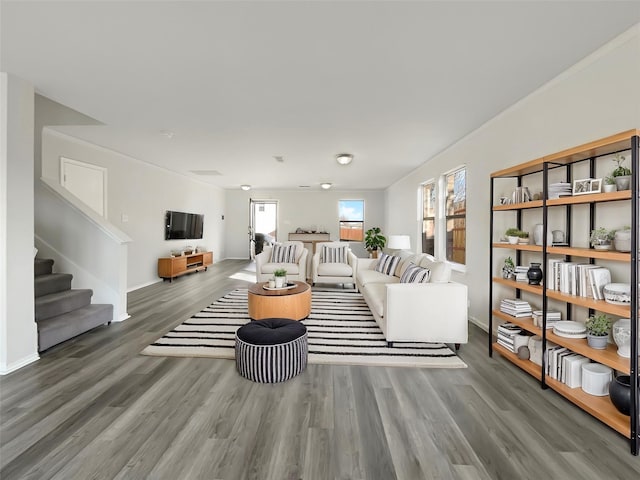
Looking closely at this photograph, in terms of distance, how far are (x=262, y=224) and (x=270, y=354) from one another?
8.72 metres

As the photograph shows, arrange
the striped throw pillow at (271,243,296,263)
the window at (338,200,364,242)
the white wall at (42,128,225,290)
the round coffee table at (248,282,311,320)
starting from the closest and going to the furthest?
the round coffee table at (248,282,311,320) → the white wall at (42,128,225,290) → the striped throw pillow at (271,243,296,263) → the window at (338,200,364,242)

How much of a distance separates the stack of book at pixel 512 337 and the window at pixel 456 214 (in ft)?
5.84

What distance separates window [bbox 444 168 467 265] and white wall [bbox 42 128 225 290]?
216 inches

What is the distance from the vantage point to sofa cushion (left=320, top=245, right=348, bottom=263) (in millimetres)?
6582

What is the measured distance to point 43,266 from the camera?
12.8ft

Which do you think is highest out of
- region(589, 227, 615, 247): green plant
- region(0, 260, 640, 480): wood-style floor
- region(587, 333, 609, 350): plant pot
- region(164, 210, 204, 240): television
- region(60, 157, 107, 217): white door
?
region(60, 157, 107, 217): white door

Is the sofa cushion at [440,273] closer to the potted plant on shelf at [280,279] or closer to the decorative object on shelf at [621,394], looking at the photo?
Answer: the decorative object on shelf at [621,394]

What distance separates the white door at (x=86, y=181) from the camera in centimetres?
468

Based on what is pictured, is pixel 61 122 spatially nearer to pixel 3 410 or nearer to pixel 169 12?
pixel 169 12

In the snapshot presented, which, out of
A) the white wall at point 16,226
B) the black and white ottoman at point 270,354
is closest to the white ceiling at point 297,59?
the white wall at point 16,226

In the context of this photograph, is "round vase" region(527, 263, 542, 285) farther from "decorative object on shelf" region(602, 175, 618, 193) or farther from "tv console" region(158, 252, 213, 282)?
"tv console" region(158, 252, 213, 282)

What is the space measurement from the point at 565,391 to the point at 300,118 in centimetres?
354

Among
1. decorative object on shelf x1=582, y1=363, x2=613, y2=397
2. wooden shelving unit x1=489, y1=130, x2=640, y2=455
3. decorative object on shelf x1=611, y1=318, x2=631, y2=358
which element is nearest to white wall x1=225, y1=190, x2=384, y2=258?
wooden shelving unit x1=489, y1=130, x2=640, y2=455

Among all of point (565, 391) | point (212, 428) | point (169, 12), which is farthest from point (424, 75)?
point (212, 428)
